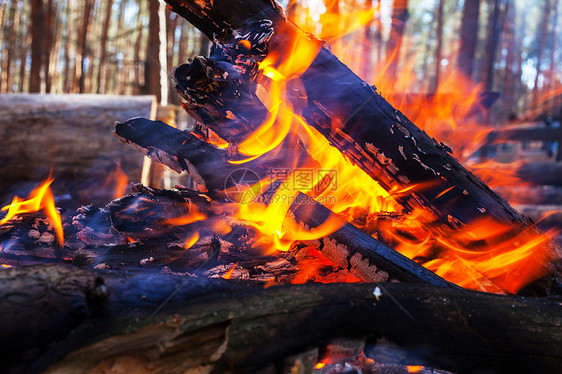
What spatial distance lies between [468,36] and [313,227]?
9577 millimetres

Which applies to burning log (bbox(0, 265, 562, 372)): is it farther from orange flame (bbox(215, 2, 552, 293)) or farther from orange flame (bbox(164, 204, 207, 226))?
orange flame (bbox(164, 204, 207, 226))

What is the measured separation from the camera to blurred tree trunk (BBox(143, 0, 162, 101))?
9.72 meters

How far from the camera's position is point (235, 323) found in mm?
1390

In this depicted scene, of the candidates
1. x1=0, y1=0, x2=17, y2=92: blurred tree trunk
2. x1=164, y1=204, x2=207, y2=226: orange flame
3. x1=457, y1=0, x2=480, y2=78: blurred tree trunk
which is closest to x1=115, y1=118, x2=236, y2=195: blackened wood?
x1=164, y1=204, x2=207, y2=226: orange flame

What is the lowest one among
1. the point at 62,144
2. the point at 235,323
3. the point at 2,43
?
the point at 235,323

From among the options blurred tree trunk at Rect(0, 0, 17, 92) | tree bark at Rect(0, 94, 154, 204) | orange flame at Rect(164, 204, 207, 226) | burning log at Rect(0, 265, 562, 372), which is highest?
blurred tree trunk at Rect(0, 0, 17, 92)

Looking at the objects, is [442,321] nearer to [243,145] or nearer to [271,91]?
[243,145]

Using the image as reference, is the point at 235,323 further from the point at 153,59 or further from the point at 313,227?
the point at 153,59

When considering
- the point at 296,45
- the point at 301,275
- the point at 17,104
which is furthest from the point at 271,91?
the point at 17,104

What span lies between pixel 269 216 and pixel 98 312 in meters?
1.29

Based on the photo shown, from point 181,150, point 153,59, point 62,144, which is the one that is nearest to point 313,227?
point 181,150

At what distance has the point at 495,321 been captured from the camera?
1568 mm

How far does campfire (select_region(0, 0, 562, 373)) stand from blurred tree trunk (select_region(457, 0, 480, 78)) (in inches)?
336

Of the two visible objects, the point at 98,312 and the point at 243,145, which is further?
the point at 243,145
